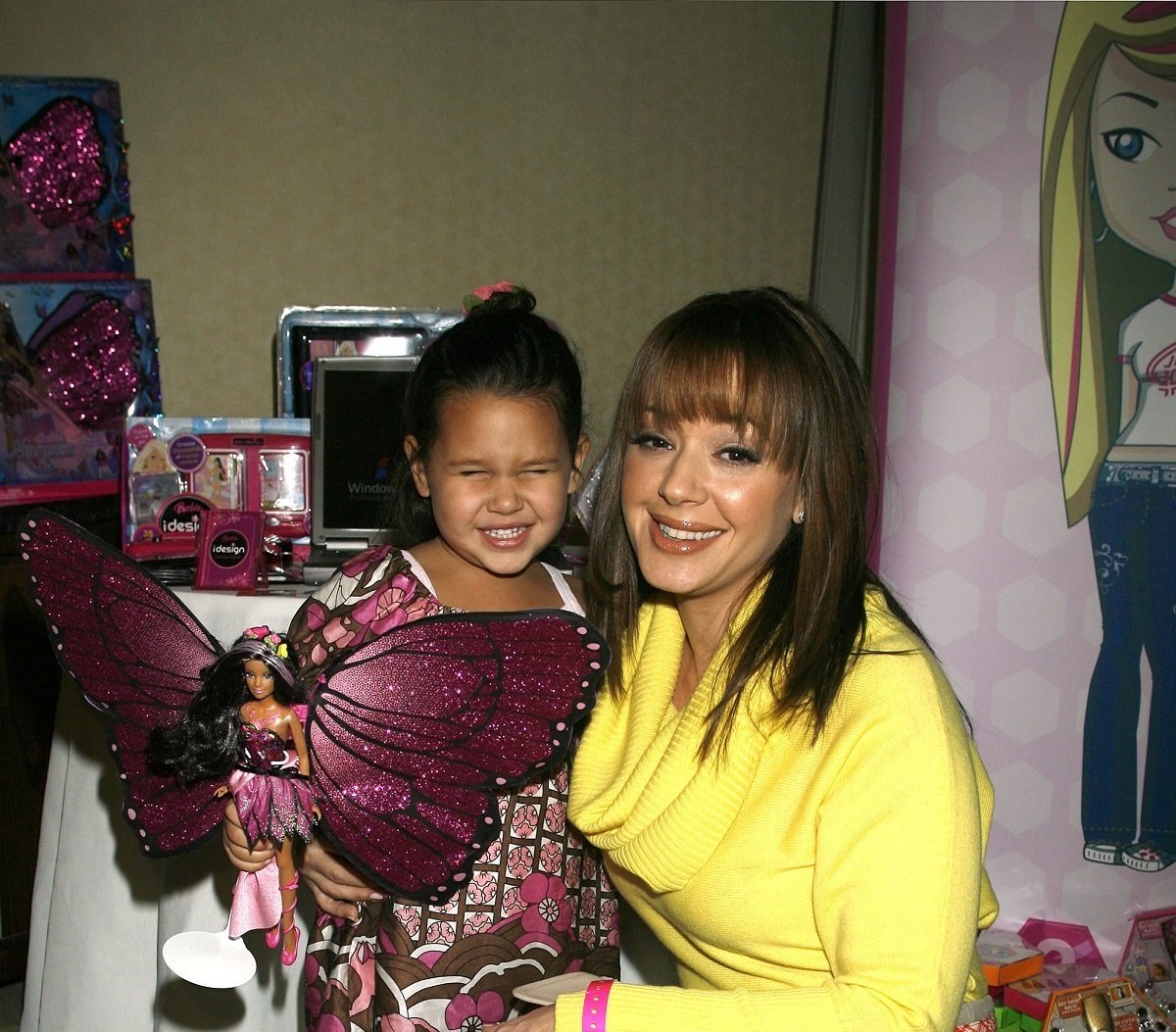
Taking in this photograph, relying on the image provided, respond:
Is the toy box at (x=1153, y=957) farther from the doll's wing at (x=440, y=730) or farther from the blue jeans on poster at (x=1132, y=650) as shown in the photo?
the doll's wing at (x=440, y=730)

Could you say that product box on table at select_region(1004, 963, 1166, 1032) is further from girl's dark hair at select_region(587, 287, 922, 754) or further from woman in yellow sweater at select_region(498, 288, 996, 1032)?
girl's dark hair at select_region(587, 287, 922, 754)

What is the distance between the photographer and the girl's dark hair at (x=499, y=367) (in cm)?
131

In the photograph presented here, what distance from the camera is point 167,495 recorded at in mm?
2012

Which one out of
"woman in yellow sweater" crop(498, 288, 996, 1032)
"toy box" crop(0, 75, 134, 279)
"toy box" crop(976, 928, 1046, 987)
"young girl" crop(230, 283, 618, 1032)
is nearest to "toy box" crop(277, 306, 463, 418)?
"toy box" crop(0, 75, 134, 279)

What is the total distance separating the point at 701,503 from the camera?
3.77 feet

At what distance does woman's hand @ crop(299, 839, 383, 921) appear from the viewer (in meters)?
1.21

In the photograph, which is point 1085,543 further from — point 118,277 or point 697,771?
point 118,277

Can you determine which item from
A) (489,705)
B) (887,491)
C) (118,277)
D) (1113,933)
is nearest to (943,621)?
(887,491)

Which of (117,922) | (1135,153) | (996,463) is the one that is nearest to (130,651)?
(117,922)

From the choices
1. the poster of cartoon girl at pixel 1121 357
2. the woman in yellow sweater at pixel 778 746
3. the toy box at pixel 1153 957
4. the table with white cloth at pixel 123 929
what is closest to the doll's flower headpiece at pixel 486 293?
the woman in yellow sweater at pixel 778 746

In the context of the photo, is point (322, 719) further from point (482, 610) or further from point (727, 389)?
point (727, 389)

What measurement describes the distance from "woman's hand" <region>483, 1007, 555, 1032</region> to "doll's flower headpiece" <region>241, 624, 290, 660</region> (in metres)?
0.43

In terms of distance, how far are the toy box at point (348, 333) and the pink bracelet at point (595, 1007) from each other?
56.8 inches

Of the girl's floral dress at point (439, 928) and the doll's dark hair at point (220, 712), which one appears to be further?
the girl's floral dress at point (439, 928)
